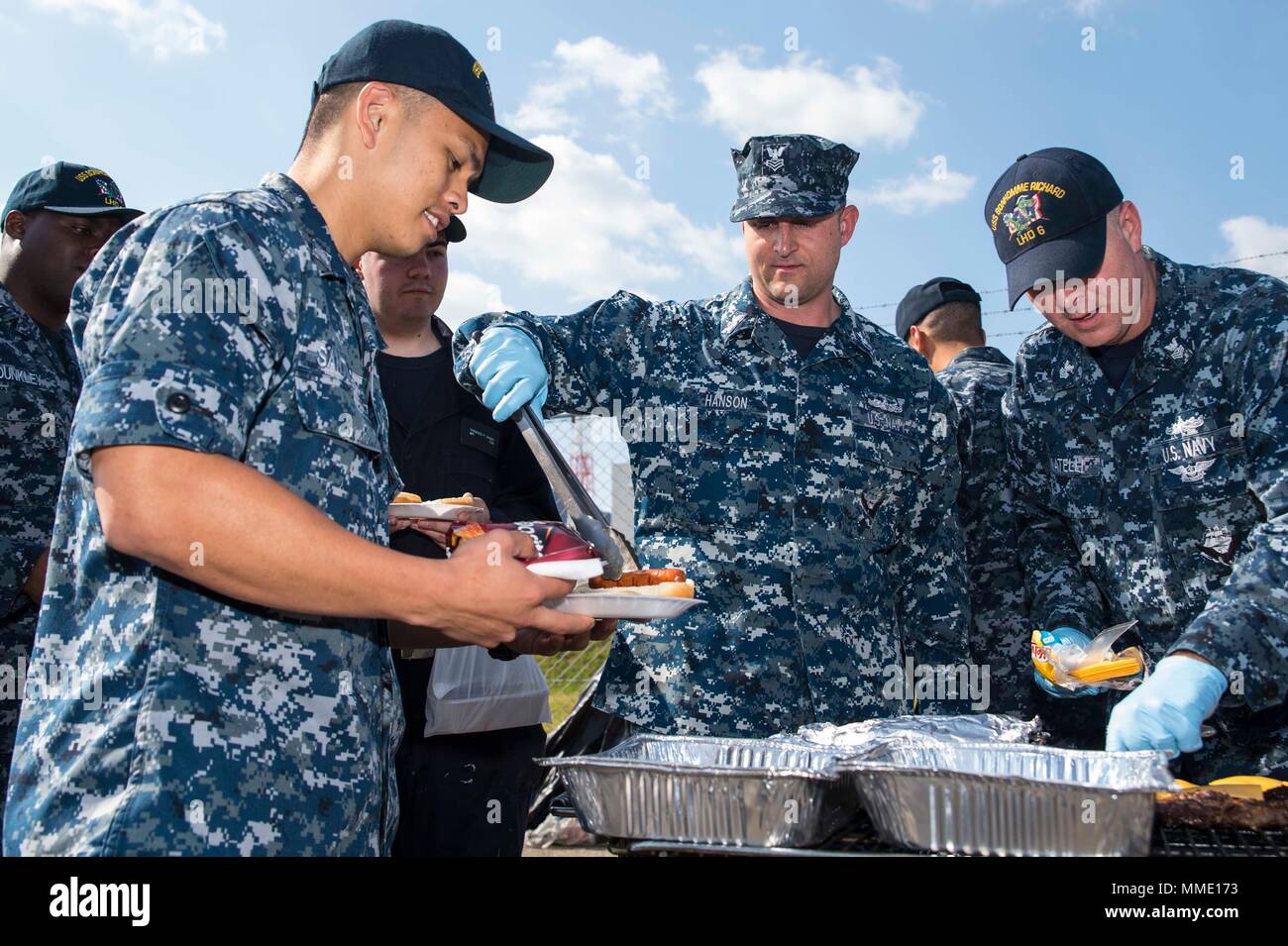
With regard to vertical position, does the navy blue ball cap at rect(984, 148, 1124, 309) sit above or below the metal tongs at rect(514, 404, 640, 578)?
above

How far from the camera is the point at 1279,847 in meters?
1.92

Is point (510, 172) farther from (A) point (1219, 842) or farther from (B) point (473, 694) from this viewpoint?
(A) point (1219, 842)

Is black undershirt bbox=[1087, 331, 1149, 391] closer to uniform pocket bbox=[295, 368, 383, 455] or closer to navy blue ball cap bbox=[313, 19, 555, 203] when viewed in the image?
navy blue ball cap bbox=[313, 19, 555, 203]

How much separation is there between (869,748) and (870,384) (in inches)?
65.5

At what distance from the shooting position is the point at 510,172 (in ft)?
8.46

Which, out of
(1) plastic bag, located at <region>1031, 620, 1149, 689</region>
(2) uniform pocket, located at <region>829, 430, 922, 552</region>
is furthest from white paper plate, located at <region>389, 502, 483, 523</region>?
(1) plastic bag, located at <region>1031, 620, 1149, 689</region>

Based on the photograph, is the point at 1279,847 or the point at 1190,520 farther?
the point at 1190,520

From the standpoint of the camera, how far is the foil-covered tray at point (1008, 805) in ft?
6.09

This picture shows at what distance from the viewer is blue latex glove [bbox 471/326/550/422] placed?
3051 mm

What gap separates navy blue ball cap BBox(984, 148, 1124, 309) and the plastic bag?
3.44 ft

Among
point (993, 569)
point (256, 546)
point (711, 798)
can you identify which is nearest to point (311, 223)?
point (256, 546)

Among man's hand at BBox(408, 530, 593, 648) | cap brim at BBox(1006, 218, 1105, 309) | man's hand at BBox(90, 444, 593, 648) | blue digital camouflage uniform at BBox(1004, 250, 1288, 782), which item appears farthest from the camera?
cap brim at BBox(1006, 218, 1105, 309)
